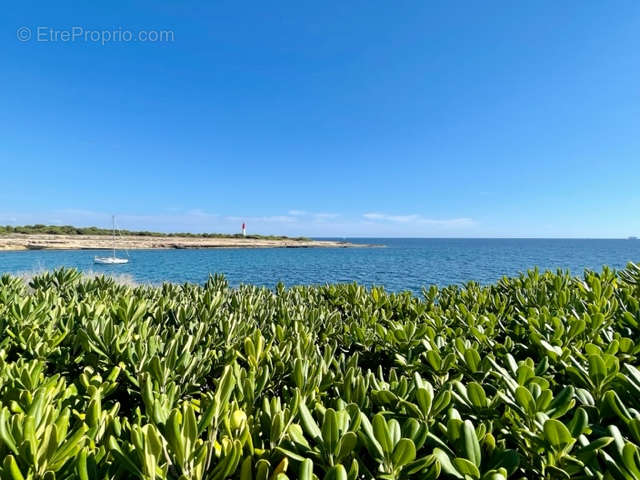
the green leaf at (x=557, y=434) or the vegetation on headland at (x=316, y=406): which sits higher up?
the green leaf at (x=557, y=434)

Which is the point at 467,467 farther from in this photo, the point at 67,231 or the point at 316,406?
the point at 67,231

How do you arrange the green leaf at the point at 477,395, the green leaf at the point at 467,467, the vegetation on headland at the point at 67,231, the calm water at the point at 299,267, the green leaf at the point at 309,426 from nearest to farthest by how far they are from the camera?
the green leaf at the point at 467,467 < the green leaf at the point at 309,426 < the green leaf at the point at 477,395 < the calm water at the point at 299,267 < the vegetation on headland at the point at 67,231

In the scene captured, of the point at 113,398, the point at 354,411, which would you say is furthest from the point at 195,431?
the point at 113,398

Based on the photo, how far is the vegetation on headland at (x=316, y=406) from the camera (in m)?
0.92

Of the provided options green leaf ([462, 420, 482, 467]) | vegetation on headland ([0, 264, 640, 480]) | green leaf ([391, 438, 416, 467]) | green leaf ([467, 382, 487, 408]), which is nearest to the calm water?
vegetation on headland ([0, 264, 640, 480])

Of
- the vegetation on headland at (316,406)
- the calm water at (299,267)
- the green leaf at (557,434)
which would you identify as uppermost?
the green leaf at (557,434)

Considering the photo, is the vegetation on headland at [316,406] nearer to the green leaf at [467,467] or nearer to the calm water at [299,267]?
the green leaf at [467,467]

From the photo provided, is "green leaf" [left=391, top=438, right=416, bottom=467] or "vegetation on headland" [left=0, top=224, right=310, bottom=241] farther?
"vegetation on headland" [left=0, top=224, right=310, bottom=241]

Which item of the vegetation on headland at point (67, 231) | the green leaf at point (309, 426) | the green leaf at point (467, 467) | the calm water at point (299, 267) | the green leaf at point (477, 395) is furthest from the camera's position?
Answer: the vegetation on headland at point (67, 231)

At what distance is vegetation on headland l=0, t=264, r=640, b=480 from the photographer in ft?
3.03

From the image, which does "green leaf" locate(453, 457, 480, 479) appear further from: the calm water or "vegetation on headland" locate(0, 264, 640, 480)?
the calm water

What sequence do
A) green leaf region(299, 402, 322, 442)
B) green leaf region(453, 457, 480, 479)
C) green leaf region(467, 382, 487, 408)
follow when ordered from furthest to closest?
green leaf region(467, 382, 487, 408) < green leaf region(299, 402, 322, 442) < green leaf region(453, 457, 480, 479)

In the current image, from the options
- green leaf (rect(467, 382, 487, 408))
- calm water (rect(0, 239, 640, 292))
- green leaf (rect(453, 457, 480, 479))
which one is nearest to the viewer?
green leaf (rect(453, 457, 480, 479))

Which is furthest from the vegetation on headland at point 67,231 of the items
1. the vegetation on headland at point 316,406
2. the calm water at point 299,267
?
the vegetation on headland at point 316,406
